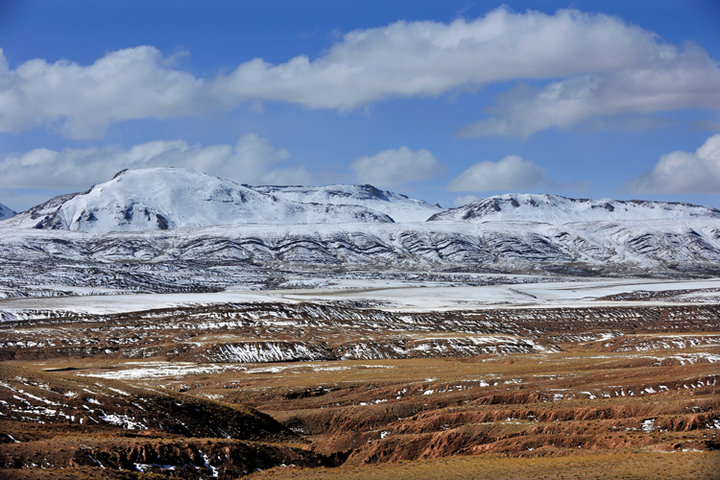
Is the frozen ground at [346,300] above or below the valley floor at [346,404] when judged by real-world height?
above

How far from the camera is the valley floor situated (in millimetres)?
42500

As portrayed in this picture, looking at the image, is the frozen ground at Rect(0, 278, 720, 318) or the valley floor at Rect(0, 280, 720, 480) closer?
the valley floor at Rect(0, 280, 720, 480)

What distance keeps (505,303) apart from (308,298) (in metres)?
49.0

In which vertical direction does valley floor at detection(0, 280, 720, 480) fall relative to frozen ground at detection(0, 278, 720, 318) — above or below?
below

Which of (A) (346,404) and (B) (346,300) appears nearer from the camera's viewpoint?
(A) (346,404)

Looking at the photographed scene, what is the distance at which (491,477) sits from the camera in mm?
40875

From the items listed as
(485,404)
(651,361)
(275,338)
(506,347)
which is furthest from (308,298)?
(485,404)

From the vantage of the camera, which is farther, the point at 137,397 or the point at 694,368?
the point at 694,368

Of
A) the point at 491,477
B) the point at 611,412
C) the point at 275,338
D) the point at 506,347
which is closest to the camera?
the point at 491,477

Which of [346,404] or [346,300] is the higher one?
[346,300]

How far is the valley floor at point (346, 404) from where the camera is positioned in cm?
4250

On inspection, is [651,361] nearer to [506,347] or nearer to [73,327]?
[506,347]

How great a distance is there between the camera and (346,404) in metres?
67.3

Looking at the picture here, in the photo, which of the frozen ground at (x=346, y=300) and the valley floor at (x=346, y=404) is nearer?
the valley floor at (x=346, y=404)
